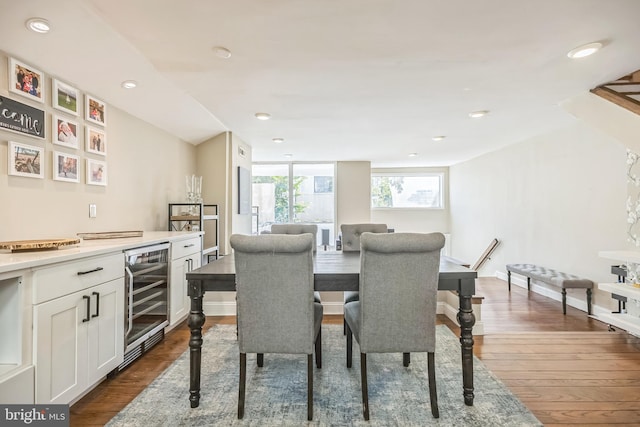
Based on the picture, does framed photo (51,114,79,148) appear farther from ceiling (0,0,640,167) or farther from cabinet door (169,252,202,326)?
cabinet door (169,252,202,326)

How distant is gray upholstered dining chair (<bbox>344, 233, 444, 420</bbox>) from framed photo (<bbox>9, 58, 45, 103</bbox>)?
87.2 inches

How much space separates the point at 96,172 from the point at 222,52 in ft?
4.79

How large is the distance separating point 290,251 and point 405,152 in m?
4.67

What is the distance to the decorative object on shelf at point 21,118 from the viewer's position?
1883 millimetres

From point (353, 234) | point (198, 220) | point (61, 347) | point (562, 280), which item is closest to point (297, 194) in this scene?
point (198, 220)

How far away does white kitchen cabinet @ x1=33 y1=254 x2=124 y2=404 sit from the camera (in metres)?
1.57

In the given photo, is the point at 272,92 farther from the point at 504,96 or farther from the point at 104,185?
the point at 504,96

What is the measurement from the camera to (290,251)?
1.70m

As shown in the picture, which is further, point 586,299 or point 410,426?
point 586,299

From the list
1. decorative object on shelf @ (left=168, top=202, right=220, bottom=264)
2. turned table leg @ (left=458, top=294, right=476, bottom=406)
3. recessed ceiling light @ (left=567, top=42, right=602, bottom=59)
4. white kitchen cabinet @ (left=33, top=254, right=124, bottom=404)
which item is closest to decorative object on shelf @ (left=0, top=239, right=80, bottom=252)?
white kitchen cabinet @ (left=33, top=254, right=124, bottom=404)

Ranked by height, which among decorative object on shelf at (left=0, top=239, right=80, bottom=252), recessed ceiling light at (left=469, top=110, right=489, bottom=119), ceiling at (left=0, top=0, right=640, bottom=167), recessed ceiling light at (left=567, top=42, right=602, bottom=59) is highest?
recessed ceiling light at (left=469, top=110, right=489, bottom=119)

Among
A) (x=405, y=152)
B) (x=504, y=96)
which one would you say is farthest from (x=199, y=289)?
(x=405, y=152)

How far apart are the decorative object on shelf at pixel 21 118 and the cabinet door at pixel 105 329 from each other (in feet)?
3.45

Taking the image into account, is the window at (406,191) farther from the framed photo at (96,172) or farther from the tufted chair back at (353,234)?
the framed photo at (96,172)
